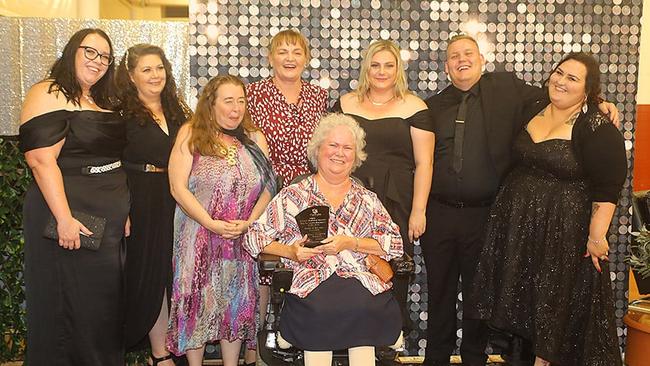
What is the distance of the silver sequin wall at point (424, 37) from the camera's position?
3910 millimetres

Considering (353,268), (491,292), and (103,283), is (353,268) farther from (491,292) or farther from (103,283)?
(103,283)

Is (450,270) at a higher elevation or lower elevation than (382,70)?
lower

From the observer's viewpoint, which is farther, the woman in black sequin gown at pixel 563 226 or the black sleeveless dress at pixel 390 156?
the black sleeveless dress at pixel 390 156

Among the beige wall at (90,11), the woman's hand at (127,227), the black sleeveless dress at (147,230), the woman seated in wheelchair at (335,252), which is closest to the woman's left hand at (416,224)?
the woman seated in wheelchair at (335,252)

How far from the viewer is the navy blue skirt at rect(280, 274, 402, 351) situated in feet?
8.89

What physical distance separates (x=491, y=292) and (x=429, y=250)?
1.42ft

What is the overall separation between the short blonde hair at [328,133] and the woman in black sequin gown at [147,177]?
817 mm

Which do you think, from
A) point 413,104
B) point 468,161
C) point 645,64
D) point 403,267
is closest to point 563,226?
point 468,161

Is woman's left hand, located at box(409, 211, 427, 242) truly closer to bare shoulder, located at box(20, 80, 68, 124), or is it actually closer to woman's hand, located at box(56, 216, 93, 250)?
woman's hand, located at box(56, 216, 93, 250)

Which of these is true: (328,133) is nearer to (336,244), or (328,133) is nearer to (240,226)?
(336,244)

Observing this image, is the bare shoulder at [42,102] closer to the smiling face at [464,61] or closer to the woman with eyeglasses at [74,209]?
the woman with eyeglasses at [74,209]

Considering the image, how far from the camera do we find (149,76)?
3.26 meters

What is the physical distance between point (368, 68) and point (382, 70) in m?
0.09

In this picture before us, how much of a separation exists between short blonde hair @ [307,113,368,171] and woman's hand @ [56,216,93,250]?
117 cm
